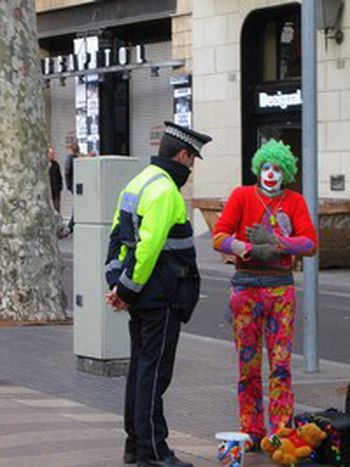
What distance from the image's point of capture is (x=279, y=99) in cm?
2653

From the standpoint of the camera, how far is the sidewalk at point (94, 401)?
7828 millimetres

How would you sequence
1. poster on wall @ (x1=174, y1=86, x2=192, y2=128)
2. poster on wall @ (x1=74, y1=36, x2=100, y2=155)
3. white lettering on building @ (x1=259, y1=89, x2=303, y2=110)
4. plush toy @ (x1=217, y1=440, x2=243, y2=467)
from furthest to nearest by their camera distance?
1. poster on wall @ (x1=74, y1=36, x2=100, y2=155)
2. poster on wall @ (x1=174, y1=86, x2=192, y2=128)
3. white lettering on building @ (x1=259, y1=89, x2=303, y2=110)
4. plush toy @ (x1=217, y1=440, x2=243, y2=467)

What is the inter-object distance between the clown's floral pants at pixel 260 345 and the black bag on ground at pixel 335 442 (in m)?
0.39

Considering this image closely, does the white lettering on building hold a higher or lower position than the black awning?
lower

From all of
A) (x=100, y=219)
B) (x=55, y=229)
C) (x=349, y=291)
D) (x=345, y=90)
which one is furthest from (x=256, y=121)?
(x=100, y=219)

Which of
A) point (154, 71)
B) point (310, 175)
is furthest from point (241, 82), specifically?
point (310, 175)

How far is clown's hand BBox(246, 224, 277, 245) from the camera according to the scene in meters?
Result: 7.79

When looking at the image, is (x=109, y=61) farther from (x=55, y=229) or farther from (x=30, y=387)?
(x=30, y=387)

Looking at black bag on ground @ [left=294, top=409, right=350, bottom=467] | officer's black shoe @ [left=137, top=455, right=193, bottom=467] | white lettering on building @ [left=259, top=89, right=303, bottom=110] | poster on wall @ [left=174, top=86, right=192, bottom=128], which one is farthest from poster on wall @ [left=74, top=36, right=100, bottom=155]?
officer's black shoe @ [left=137, top=455, right=193, bottom=467]

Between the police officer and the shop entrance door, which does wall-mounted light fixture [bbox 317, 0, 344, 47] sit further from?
the police officer

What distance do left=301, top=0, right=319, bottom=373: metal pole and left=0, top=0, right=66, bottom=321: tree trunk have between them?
3.96 meters

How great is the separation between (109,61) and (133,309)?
24.4 m

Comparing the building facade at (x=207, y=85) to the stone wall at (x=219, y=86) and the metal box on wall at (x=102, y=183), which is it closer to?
the stone wall at (x=219, y=86)

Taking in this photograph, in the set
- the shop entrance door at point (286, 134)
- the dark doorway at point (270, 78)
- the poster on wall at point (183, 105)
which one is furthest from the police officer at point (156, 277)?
the poster on wall at point (183, 105)
